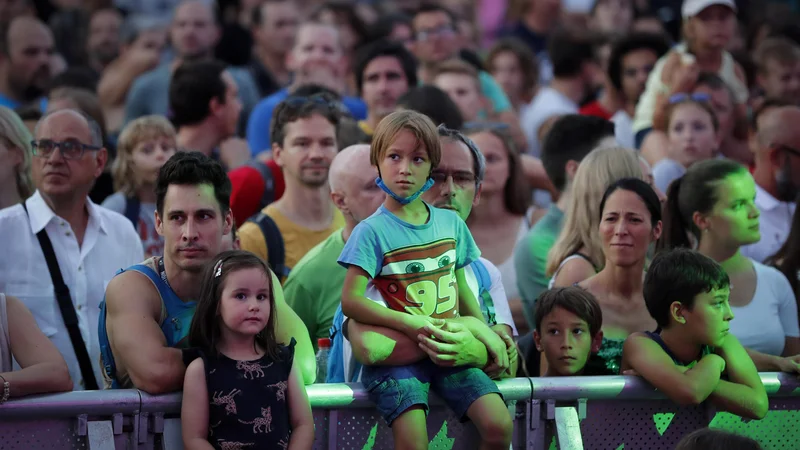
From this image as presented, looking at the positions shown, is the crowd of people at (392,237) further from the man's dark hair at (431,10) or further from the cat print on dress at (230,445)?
the man's dark hair at (431,10)

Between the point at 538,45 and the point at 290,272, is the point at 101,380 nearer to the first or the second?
the point at 290,272

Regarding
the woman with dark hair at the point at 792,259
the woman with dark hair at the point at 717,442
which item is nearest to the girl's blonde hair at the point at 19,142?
the woman with dark hair at the point at 717,442

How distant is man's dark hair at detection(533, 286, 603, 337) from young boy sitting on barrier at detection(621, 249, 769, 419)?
23 centimetres

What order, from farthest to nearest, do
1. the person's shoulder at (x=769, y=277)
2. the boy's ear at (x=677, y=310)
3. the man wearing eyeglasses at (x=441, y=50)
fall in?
the man wearing eyeglasses at (x=441, y=50) → the person's shoulder at (x=769, y=277) → the boy's ear at (x=677, y=310)

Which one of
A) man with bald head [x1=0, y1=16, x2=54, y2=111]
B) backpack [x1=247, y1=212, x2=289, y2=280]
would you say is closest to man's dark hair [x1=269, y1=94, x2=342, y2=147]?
backpack [x1=247, y1=212, x2=289, y2=280]

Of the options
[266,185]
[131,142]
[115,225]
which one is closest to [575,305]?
[115,225]

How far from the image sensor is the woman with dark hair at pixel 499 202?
23.6 ft

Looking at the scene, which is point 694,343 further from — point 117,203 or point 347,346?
point 117,203

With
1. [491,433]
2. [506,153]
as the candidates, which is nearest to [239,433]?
[491,433]

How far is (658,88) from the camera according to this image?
9156 mm

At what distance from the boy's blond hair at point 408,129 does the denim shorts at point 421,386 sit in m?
0.78

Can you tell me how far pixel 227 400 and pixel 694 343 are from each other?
1.92 m

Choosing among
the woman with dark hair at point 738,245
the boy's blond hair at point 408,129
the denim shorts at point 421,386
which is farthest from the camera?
the woman with dark hair at point 738,245

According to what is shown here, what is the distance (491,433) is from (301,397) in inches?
27.2
